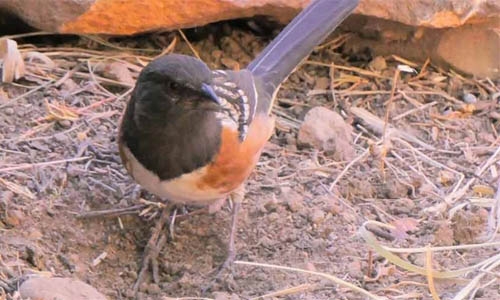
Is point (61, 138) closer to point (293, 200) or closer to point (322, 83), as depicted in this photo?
point (293, 200)

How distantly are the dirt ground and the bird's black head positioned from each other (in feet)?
1.69

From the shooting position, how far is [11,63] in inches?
151

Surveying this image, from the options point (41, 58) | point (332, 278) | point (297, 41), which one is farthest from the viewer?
point (41, 58)

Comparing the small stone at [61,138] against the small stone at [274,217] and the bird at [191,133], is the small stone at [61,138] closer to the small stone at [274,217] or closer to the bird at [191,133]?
the bird at [191,133]

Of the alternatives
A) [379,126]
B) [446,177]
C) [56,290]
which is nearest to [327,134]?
[379,126]

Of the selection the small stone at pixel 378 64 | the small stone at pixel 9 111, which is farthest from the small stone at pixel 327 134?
the small stone at pixel 9 111

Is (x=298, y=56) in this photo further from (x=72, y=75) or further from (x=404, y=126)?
(x=72, y=75)

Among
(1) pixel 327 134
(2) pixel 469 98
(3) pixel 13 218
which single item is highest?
(3) pixel 13 218

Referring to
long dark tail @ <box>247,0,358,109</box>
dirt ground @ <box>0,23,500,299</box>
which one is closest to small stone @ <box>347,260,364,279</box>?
dirt ground @ <box>0,23,500,299</box>

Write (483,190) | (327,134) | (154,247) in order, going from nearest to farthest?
(154,247), (483,190), (327,134)

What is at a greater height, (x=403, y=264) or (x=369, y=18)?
(x=403, y=264)

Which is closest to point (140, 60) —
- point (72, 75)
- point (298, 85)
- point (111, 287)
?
point (72, 75)

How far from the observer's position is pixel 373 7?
418 centimetres

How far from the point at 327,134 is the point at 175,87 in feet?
3.37
